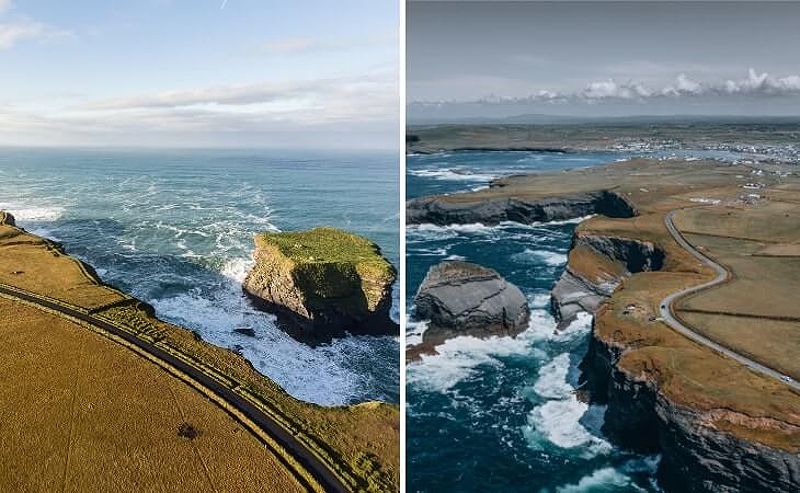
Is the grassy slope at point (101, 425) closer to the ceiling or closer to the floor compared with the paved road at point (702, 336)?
closer to the ceiling

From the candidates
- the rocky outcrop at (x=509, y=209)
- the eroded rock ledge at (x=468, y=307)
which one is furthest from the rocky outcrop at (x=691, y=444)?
the rocky outcrop at (x=509, y=209)

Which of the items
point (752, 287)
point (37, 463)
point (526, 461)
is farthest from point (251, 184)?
point (752, 287)

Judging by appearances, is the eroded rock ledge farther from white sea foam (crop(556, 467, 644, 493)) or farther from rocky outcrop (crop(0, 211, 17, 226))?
rocky outcrop (crop(0, 211, 17, 226))

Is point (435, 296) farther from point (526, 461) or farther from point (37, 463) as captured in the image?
point (37, 463)

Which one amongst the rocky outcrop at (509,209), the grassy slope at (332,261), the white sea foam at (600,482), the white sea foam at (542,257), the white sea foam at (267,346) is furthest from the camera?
the rocky outcrop at (509,209)

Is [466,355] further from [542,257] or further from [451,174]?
[451,174]

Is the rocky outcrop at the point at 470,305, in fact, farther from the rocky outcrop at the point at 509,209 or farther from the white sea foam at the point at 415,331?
the rocky outcrop at the point at 509,209

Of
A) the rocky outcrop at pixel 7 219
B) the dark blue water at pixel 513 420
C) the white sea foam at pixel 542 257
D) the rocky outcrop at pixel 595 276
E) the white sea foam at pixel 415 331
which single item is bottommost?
the dark blue water at pixel 513 420

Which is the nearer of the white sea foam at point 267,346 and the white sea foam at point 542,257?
the white sea foam at point 267,346
